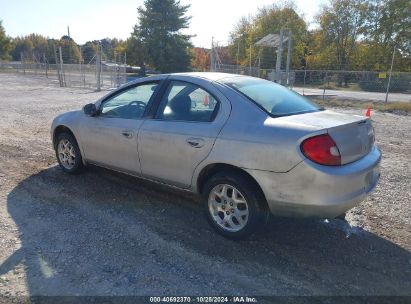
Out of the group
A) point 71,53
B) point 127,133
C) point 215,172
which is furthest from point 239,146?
point 71,53

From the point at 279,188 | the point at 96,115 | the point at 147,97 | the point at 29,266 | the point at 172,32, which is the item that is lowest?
the point at 29,266

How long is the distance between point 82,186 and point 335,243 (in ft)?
11.0

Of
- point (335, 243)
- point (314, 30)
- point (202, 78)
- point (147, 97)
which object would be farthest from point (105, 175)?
point (314, 30)

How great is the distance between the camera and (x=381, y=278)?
302cm

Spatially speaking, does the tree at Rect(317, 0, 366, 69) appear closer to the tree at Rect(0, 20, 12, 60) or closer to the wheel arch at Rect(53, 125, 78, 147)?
the wheel arch at Rect(53, 125, 78, 147)

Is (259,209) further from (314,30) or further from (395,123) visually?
(314,30)

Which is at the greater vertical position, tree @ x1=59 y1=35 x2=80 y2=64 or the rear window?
tree @ x1=59 y1=35 x2=80 y2=64

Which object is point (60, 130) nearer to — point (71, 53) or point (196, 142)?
point (196, 142)

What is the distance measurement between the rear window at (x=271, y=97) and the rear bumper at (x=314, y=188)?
2.18ft

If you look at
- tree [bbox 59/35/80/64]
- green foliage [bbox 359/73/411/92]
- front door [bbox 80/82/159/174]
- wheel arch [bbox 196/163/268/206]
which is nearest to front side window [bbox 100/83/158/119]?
front door [bbox 80/82/159/174]

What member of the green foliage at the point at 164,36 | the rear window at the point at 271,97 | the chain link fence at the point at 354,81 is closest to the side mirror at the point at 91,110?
the rear window at the point at 271,97

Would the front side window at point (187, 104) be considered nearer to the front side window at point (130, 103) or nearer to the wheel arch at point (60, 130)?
the front side window at point (130, 103)

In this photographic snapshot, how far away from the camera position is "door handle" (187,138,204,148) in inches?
142

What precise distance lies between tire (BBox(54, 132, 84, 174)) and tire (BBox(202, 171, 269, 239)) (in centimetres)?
241
